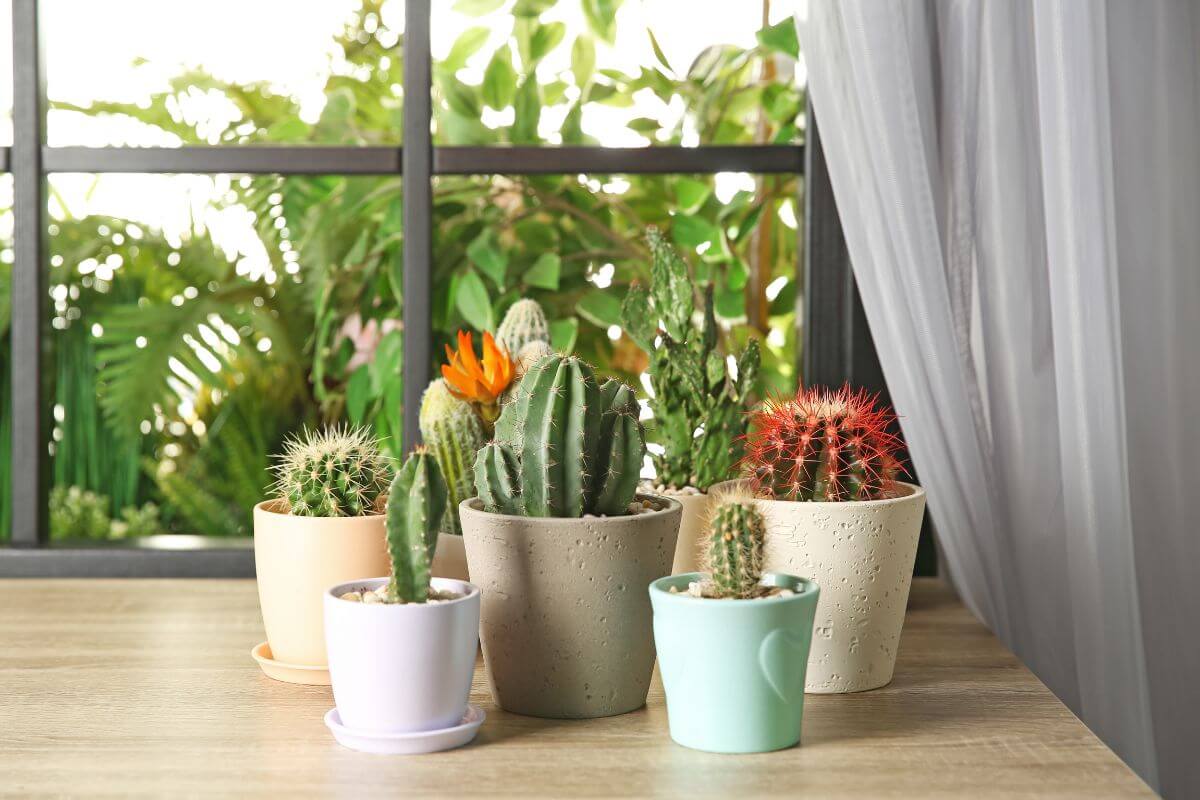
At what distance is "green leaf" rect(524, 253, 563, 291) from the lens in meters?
1.75

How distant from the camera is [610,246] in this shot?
77.8 inches

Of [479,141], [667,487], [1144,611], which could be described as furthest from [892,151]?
[479,141]

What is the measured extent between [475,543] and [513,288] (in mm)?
1105

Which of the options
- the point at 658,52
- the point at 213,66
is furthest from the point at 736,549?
the point at 213,66

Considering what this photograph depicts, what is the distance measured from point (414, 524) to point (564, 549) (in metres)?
0.13

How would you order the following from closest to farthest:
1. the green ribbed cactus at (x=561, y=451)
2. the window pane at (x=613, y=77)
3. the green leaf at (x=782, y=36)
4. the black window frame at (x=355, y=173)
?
1. the green ribbed cactus at (x=561, y=451)
2. the black window frame at (x=355, y=173)
3. the green leaf at (x=782, y=36)
4. the window pane at (x=613, y=77)

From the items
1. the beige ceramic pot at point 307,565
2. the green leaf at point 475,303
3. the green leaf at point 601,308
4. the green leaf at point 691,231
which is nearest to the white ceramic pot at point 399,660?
the beige ceramic pot at point 307,565

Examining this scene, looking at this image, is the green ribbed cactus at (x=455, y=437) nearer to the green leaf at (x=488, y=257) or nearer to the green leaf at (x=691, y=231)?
the green leaf at (x=488, y=257)

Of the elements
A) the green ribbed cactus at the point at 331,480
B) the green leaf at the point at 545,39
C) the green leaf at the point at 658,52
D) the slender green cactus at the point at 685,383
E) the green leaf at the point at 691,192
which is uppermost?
the green leaf at the point at 545,39

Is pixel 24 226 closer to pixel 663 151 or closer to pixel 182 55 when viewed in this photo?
pixel 663 151

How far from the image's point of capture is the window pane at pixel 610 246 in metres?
1.83

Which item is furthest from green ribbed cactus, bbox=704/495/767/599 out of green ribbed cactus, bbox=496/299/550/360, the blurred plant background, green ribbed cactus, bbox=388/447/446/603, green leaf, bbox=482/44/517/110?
green leaf, bbox=482/44/517/110

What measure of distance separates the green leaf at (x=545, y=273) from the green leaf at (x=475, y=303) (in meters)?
0.15

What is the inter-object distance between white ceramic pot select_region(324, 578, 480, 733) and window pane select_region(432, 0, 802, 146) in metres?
1.16
